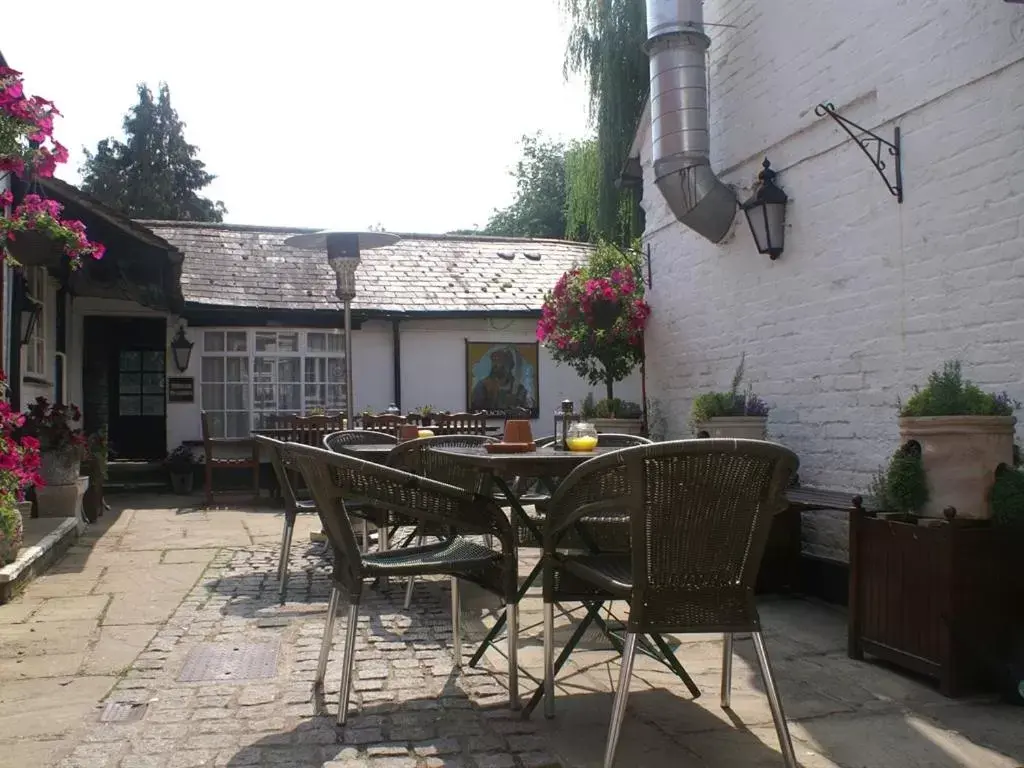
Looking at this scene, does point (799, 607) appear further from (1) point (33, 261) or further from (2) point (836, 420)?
(1) point (33, 261)

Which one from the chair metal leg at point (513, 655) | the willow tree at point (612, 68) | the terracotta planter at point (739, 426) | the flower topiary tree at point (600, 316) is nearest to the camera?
the chair metal leg at point (513, 655)

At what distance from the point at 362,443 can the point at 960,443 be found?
3.82 meters

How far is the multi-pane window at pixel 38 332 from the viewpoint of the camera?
8531 mm

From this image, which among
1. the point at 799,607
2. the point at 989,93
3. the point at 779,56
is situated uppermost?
the point at 779,56

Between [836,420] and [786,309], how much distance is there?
872 mm

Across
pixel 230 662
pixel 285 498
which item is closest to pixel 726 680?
pixel 230 662

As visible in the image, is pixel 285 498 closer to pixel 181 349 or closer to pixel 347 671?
pixel 347 671

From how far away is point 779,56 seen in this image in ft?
19.3

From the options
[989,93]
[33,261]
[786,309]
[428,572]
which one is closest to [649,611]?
[428,572]

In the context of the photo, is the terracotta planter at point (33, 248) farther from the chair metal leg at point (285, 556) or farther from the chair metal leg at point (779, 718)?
the chair metal leg at point (779, 718)

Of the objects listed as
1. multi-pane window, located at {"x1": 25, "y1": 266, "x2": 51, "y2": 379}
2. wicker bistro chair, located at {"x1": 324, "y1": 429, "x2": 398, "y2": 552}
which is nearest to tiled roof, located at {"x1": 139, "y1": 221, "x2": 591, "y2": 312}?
multi-pane window, located at {"x1": 25, "y1": 266, "x2": 51, "y2": 379}

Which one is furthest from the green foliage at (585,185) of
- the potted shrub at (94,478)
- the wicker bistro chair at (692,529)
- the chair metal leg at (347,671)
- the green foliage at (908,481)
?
the wicker bistro chair at (692,529)

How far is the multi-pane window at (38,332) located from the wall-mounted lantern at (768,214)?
6445 millimetres

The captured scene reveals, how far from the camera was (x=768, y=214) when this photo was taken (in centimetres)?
575
